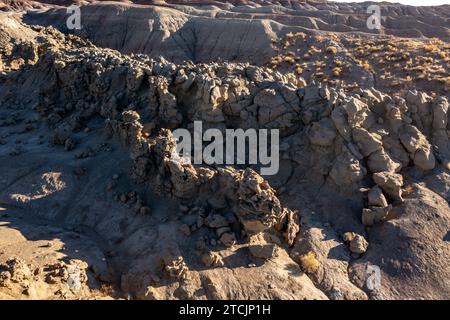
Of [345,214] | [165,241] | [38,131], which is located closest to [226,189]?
[165,241]

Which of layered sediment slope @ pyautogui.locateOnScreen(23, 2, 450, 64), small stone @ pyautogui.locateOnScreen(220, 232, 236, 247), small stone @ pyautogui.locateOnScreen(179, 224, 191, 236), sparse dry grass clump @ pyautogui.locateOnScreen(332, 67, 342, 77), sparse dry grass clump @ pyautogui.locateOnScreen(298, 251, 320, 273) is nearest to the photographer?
sparse dry grass clump @ pyautogui.locateOnScreen(298, 251, 320, 273)

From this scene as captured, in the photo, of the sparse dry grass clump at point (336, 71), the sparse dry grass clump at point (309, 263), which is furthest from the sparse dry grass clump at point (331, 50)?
the sparse dry grass clump at point (309, 263)

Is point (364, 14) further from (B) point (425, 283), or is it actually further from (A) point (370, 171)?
(B) point (425, 283)

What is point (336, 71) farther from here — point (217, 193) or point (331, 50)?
point (217, 193)

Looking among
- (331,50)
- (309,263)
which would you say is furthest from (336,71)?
(309,263)

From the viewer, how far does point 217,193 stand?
13828mm

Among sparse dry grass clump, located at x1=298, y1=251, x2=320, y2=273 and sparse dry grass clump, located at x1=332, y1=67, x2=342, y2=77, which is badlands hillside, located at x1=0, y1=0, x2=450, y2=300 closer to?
sparse dry grass clump, located at x1=298, y1=251, x2=320, y2=273

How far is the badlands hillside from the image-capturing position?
11875 millimetres

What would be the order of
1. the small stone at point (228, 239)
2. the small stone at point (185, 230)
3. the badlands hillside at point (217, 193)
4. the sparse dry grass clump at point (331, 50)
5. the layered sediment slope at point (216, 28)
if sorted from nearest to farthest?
the badlands hillside at point (217, 193)
the small stone at point (228, 239)
the small stone at point (185, 230)
the sparse dry grass clump at point (331, 50)
the layered sediment slope at point (216, 28)

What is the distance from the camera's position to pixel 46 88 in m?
22.6

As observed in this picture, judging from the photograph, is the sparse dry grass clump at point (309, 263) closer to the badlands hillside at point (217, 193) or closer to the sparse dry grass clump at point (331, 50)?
the badlands hillside at point (217, 193)

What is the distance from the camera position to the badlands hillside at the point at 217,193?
11.9m

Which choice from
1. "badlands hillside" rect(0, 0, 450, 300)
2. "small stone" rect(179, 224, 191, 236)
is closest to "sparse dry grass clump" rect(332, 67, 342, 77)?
"badlands hillside" rect(0, 0, 450, 300)

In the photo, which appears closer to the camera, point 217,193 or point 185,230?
point 185,230
